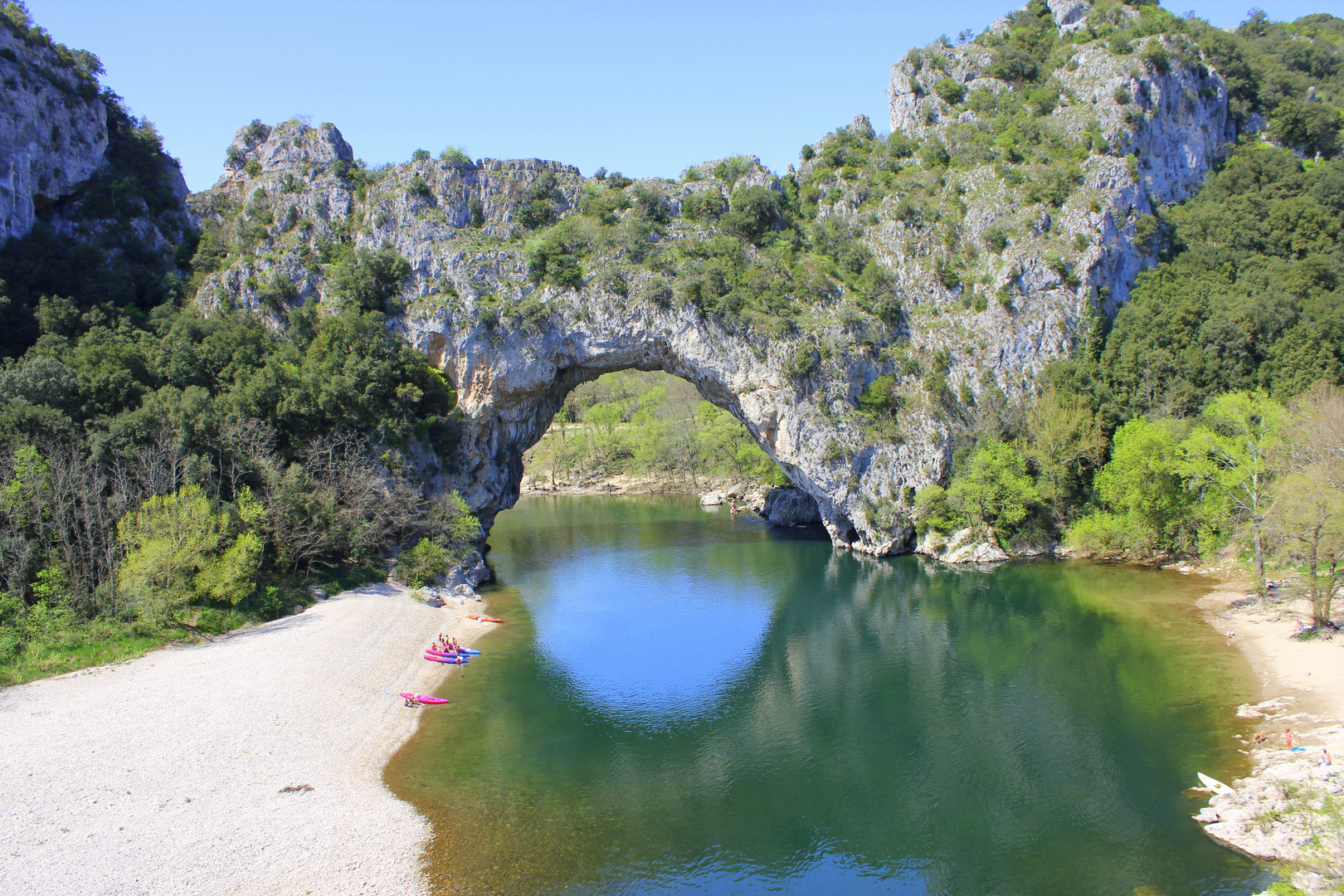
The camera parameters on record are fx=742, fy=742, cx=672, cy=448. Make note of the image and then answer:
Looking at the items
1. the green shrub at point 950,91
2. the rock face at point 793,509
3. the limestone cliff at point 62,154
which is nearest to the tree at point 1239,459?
the rock face at point 793,509

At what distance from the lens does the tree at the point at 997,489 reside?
1743 inches

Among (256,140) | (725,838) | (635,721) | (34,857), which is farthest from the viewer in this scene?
(256,140)

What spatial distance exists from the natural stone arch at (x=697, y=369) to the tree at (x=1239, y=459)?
13.9 meters

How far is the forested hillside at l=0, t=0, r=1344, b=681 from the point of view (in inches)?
1265

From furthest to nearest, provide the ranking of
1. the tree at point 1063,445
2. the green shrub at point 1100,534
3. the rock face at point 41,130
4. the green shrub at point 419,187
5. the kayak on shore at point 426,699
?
the green shrub at point 419,187
the rock face at point 41,130
the tree at point 1063,445
the green shrub at point 1100,534
the kayak on shore at point 426,699

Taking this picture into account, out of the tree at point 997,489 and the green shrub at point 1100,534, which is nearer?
the green shrub at point 1100,534

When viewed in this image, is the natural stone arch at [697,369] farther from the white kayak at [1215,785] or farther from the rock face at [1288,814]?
the white kayak at [1215,785]

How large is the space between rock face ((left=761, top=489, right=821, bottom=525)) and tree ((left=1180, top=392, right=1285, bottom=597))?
92.4 ft

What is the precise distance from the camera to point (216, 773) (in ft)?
63.4

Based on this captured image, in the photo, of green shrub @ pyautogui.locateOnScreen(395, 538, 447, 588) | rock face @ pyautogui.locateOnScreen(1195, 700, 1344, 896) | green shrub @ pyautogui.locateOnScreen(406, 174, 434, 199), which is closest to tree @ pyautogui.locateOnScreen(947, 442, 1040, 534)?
rock face @ pyautogui.locateOnScreen(1195, 700, 1344, 896)

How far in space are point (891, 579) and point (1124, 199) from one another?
107 ft

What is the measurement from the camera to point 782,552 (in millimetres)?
51938

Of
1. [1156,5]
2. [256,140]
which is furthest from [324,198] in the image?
[1156,5]

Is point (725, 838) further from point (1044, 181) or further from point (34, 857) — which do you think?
point (1044, 181)
